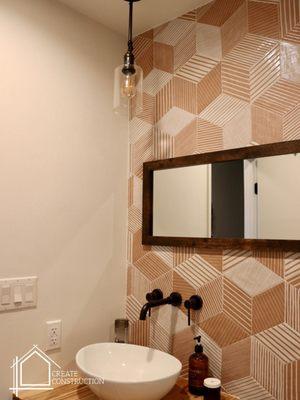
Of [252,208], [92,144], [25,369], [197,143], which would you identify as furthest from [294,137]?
[25,369]

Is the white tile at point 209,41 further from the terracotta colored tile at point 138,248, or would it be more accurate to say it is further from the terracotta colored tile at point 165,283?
the terracotta colored tile at point 165,283

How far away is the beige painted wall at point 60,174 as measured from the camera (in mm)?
1493

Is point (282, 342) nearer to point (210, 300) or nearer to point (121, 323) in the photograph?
point (210, 300)

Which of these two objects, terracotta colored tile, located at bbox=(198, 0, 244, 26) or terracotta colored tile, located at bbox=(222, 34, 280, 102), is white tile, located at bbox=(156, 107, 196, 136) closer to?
terracotta colored tile, located at bbox=(222, 34, 280, 102)

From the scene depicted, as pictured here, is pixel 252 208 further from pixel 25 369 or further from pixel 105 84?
pixel 25 369

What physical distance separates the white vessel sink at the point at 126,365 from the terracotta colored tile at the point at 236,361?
8.3 inches

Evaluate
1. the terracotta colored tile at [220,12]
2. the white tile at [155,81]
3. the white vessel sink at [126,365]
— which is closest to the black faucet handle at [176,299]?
the white vessel sink at [126,365]

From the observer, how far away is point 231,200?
1539mm

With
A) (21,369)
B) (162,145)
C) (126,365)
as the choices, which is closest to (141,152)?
(162,145)

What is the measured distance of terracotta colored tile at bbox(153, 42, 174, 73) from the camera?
185 cm

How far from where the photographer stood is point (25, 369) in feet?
4.86

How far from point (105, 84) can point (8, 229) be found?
3.00 ft

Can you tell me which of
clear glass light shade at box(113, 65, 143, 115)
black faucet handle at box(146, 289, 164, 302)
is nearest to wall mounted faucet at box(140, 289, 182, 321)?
black faucet handle at box(146, 289, 164, 302)

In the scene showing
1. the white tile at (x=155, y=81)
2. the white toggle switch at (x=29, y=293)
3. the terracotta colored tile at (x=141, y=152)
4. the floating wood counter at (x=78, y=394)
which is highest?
the white tile at (x=155, y=81)
